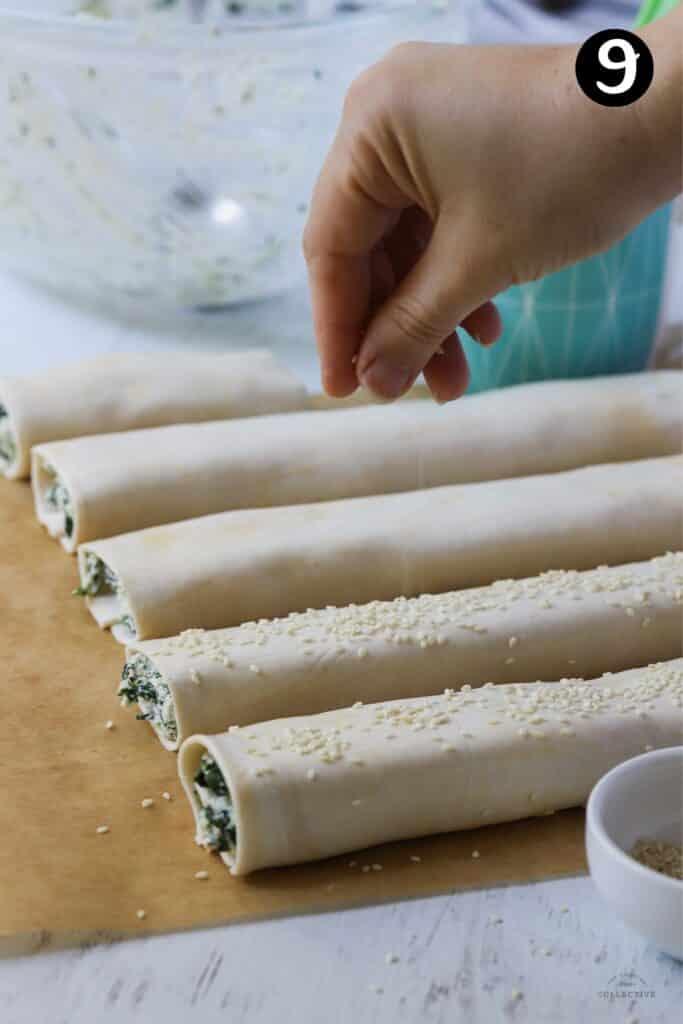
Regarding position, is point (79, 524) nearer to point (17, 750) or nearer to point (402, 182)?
point (17, 750)

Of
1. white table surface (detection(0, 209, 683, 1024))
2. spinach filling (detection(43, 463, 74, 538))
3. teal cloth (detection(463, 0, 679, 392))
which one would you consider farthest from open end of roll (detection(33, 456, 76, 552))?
white table surface (detection(0, 209, 683, 1024))

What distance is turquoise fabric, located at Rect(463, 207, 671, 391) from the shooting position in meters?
3.30

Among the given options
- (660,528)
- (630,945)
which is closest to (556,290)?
(660,528)

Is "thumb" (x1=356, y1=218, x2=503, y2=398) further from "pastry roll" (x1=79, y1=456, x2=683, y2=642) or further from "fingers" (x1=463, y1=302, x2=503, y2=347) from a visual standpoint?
"pastry roll" (x1=79, y1=456, x2=683, y2=642)

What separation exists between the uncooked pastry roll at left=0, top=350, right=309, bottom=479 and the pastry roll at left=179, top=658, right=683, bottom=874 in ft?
3.85

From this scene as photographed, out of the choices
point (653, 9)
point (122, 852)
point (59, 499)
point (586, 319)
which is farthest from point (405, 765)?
point (653, 9)

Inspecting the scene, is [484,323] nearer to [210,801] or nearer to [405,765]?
[405,765]

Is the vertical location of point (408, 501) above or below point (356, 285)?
below

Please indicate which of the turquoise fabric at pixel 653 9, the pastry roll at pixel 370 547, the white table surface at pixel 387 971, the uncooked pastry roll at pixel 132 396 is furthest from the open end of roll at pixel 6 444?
the turquoise fabric at pixel 653 9

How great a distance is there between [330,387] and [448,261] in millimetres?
325

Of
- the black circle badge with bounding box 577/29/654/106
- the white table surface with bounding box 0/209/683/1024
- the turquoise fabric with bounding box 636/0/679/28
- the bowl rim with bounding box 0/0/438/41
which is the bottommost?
the white table surface with bounding box 0/209/683/1024

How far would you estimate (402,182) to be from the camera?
75.5 inches

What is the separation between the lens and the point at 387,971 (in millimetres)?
1897

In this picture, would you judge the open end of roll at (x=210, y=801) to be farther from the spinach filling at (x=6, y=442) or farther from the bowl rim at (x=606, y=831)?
the spinach filling at (x=6, y=442)
